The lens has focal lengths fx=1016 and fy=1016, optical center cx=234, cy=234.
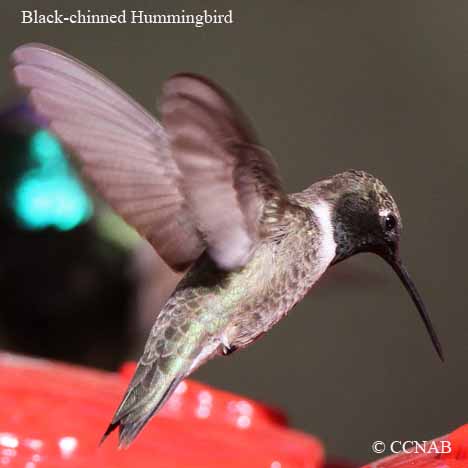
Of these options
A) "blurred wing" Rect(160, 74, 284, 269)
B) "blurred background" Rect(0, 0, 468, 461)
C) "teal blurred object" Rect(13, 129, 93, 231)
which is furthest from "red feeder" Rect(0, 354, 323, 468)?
"blurred background" Rect(0, 0, 468, 461)

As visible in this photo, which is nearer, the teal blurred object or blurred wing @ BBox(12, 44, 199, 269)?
blurred wing @ BBox(12, 44, 199, 269)

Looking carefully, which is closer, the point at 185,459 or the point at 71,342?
the point at 185,459

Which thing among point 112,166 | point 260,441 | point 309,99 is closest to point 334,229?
point 112,166

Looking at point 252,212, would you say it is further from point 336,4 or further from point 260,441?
point 336,4

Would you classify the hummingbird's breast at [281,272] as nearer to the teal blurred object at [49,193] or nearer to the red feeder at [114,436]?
the red feeder at [114,436]

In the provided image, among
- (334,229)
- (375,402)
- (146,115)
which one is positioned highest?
(146,115)

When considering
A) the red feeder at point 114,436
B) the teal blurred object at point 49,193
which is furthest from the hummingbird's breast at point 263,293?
the teal blurred object at point 49,193

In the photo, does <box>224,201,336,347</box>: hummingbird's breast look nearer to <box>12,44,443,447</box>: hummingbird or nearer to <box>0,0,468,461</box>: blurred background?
<box>12,44,443,447</box>: hummingbird
